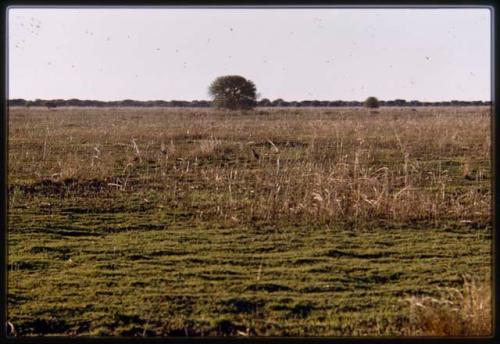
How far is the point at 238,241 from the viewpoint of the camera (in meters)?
5.61

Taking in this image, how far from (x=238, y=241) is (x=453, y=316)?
7.50ft

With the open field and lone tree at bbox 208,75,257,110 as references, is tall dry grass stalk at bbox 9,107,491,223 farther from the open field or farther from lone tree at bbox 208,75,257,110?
lone tree at bbox 208,75,257,110

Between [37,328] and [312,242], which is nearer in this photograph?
[37,328]

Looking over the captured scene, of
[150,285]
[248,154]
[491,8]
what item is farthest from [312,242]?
[248,154]

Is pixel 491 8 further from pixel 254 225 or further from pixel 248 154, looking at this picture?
pixel 248 154

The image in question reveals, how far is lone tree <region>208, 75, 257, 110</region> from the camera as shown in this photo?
29562 mm

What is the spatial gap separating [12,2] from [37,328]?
7.01 ft

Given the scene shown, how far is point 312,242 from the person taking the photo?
555 cm

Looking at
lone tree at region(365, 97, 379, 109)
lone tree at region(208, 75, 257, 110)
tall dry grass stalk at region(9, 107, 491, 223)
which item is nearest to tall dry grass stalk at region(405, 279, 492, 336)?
tall dry grass stalk at region(9, 107, 491, 223)

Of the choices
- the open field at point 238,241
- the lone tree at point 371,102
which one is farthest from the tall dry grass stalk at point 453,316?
the lone tree at point 371,102

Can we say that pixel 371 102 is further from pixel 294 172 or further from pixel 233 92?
pixel 294 172

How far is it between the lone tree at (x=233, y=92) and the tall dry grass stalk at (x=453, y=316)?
83.4 feet

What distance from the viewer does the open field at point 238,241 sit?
4117mm

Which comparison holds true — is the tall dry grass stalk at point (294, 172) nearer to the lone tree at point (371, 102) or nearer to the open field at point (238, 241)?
the open field at point (238, 241)
